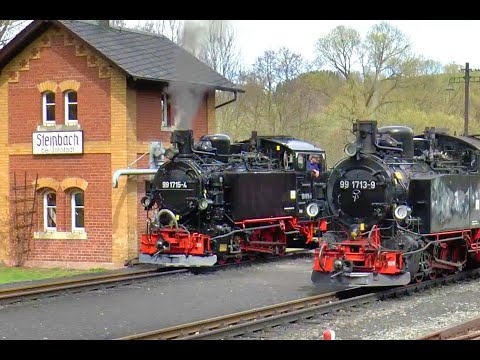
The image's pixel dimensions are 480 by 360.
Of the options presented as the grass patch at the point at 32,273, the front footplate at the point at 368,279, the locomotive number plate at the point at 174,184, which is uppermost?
the locomotive number plate at the point at 174,184

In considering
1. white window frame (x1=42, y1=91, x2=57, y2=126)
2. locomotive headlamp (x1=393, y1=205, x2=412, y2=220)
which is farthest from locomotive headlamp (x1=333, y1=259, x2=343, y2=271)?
white window frame (x1=42, y1=91, x2=57, y2=126)

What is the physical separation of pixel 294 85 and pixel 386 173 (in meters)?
22.7

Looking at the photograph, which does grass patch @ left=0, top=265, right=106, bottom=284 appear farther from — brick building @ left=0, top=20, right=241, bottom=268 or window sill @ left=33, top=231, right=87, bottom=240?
window sill @ left=33, top=231, right=87, bottom=240

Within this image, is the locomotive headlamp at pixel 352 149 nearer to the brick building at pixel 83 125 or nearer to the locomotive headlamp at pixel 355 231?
the locomotive headlamp at pixel 355 231

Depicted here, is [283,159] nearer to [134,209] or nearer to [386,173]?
[134,209]

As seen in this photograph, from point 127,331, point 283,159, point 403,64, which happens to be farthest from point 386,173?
point 403,64

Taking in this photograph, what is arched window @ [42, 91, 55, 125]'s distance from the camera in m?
17.7

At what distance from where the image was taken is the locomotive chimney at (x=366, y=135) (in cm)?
1138

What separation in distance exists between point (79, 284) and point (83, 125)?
18.9ft

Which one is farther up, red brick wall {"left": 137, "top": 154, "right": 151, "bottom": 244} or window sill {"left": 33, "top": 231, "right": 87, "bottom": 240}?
red brick wall {"left": 137, "top": 154, "right": 151, "bottom": 244}

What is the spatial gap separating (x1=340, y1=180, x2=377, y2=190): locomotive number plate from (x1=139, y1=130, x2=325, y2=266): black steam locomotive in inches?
61.7

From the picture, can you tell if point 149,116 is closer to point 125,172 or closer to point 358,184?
point 125,172

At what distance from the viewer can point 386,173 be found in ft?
35.8

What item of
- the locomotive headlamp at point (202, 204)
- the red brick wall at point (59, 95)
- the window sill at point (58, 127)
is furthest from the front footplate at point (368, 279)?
the window sill at point (58, 127)
